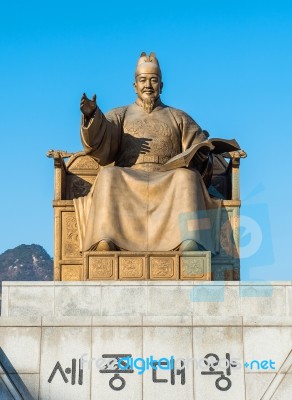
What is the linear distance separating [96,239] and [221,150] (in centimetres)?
184

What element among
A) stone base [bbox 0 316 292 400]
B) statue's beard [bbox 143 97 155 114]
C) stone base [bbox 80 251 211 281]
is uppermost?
statue's beard [bbox 143 97 155 114]

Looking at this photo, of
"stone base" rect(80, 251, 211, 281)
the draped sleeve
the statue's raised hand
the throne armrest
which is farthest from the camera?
the throne armrest

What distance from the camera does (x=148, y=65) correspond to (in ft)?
41.3

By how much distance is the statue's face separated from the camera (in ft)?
41.3

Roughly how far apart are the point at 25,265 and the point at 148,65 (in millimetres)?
52420

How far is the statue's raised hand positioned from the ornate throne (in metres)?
0.68

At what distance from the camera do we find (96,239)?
438 inches

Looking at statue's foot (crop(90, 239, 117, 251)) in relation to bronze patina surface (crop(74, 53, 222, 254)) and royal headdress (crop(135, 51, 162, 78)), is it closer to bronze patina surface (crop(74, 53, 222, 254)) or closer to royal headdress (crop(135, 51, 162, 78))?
bronze patina surface (crop(74, 53, 222, 254))

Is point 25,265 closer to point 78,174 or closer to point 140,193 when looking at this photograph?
point 78,174

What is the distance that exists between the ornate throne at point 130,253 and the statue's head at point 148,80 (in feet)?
3.12

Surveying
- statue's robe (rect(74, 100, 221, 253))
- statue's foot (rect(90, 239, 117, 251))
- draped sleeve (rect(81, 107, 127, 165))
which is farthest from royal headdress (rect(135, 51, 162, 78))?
statue's foot (rect(90, 239, 117, 251))

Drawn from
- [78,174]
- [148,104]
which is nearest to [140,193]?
[78,174]

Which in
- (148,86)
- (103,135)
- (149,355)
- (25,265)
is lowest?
(149,355)

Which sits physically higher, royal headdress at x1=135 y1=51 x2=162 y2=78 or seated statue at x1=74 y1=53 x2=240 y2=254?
royal headdress at x1=135 y1=51 x2=162 y2=78
